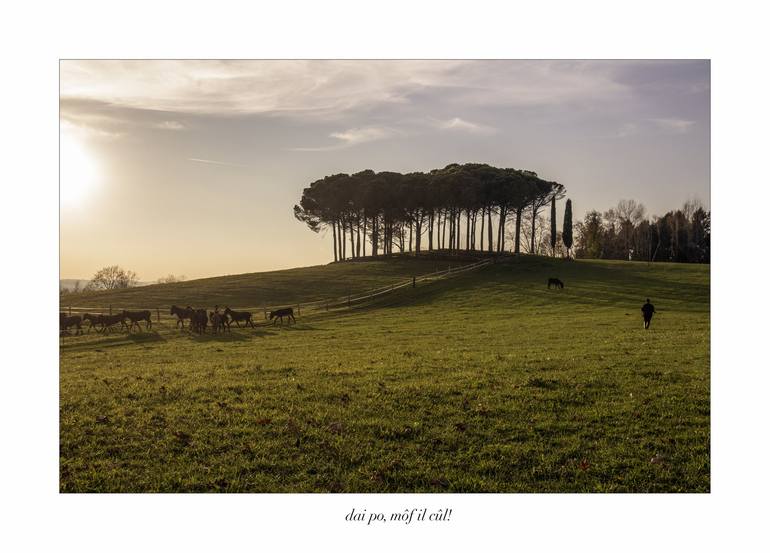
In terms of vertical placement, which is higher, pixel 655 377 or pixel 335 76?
pixel 335 76

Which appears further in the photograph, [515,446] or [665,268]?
[665,268]

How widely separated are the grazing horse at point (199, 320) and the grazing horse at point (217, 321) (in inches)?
16.0

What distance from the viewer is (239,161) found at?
52.3 ft

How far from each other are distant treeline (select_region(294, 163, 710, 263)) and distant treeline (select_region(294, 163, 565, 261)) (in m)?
0.10

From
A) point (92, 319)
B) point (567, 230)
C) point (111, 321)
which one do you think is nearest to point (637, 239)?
point (567, 230)

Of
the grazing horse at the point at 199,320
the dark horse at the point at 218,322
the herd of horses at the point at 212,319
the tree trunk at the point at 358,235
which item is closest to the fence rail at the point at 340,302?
the herd of horses at the point at 212,319

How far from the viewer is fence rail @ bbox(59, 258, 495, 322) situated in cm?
3359

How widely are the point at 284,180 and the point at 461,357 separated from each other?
8.05m

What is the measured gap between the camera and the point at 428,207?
56.7m

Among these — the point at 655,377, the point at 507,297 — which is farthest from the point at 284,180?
the point at 507,297

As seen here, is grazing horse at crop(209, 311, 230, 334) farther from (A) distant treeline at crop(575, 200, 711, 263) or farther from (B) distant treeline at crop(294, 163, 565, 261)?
(A) distant treeline at crop(575, 200, 711, 263)

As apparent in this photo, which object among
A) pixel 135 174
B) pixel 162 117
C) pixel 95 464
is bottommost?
pixel 95 464

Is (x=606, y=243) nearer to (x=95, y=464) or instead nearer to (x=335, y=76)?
(x=335, y=76)
